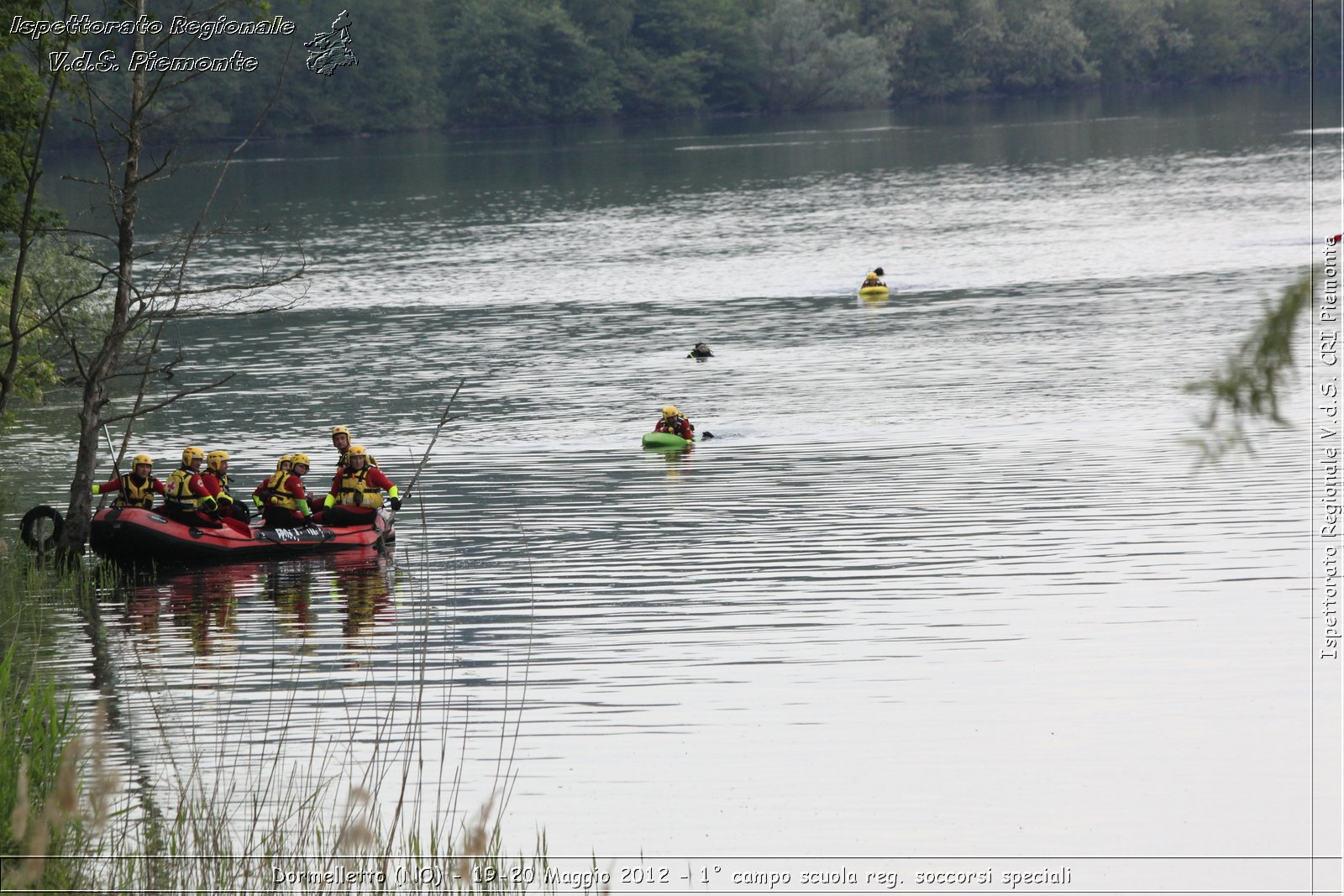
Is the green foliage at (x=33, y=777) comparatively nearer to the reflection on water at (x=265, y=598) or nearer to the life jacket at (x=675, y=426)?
the reflection on water at (x=265, y=598)

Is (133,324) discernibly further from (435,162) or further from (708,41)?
(708,41)

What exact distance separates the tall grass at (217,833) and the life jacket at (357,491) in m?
9.13

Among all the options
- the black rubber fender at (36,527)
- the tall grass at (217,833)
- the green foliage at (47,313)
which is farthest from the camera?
the green foliage at (47,313)

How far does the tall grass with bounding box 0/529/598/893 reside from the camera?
7746 mm

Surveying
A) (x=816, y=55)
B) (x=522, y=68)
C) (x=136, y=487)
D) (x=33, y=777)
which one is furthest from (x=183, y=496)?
(x=816, y=55)

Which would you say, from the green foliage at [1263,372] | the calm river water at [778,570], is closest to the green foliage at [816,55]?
the calm river water at [778,570]

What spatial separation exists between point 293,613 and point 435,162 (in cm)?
9374

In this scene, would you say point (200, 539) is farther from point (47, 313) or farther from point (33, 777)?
point (33, 777)

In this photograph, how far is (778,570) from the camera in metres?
21.2

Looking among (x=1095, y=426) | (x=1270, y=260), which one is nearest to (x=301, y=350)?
(x=1095, y=426)

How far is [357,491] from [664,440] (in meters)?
9.04

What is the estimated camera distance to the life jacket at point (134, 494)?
71.7 ft

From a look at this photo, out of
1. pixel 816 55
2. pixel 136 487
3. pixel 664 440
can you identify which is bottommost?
pixel 664 440

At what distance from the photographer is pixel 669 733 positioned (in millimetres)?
14727
